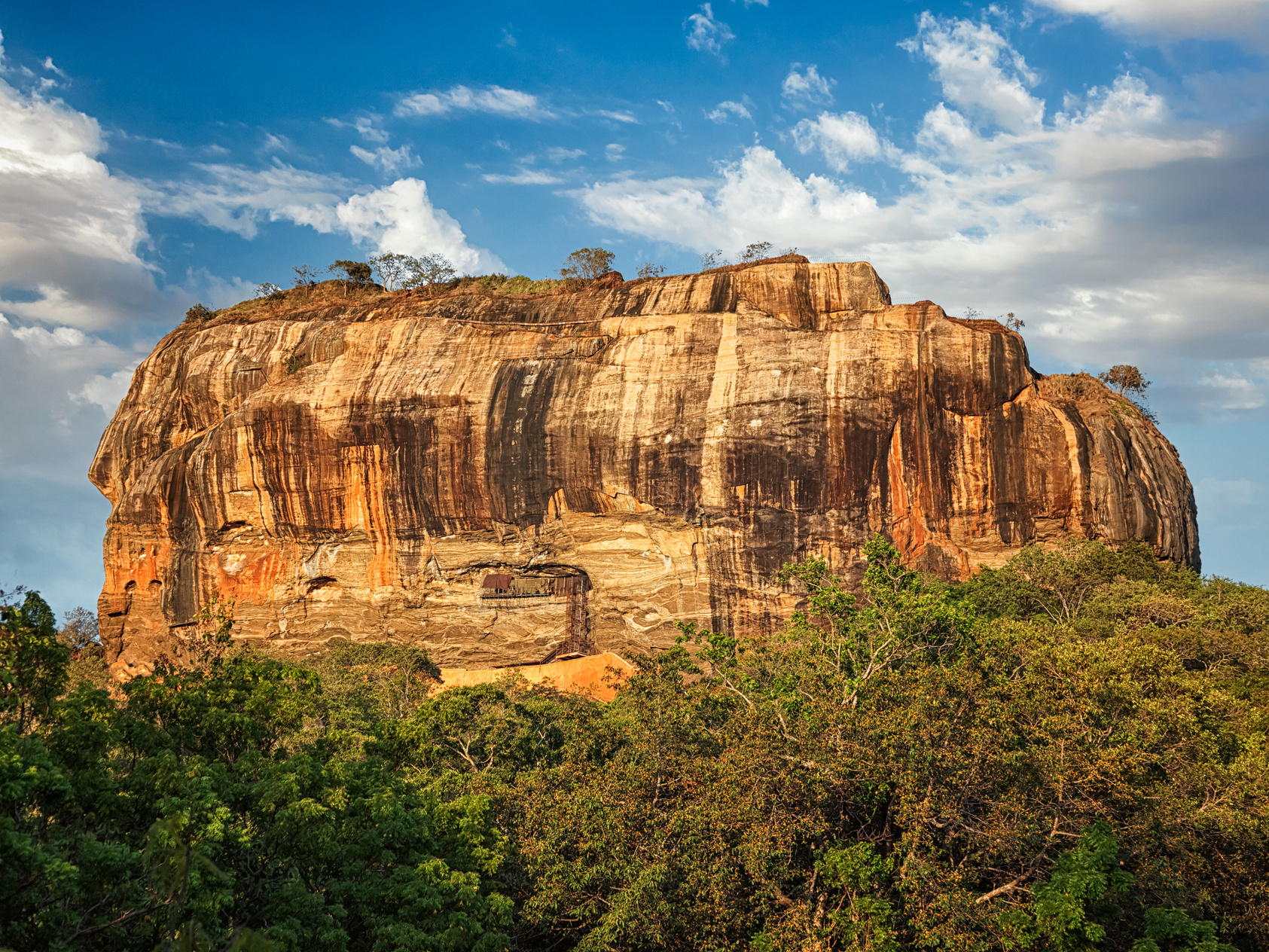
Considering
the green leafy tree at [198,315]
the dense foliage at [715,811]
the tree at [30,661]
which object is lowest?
the dense foliage at [715,811]

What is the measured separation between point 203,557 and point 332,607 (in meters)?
5.88

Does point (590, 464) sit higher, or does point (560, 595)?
point (590, 464)

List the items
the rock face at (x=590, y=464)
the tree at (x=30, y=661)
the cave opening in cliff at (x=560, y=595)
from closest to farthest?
the tree at (x=30, y=661) < the rock face at (x=590, y=464) < the cave opening in cliff at (x=560, y=595)

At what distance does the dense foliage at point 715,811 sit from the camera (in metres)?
9.54

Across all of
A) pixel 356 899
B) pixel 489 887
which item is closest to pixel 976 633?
pixel 489 887

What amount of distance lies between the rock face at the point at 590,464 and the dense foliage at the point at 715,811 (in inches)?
506

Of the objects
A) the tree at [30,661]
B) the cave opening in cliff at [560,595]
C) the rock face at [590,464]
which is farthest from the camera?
the cave opening in cliff at [560,595]

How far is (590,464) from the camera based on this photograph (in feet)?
105

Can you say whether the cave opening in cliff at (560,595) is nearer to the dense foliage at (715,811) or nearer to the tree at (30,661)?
the dense foliage at (715,811)

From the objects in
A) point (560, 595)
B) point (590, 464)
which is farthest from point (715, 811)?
point (560, 595)

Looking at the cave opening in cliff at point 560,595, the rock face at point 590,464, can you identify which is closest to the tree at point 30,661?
the rock face at point 590,464

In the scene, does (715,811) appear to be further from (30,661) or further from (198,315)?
(198,315)

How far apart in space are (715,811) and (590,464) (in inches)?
792

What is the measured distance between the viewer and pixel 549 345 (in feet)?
113
